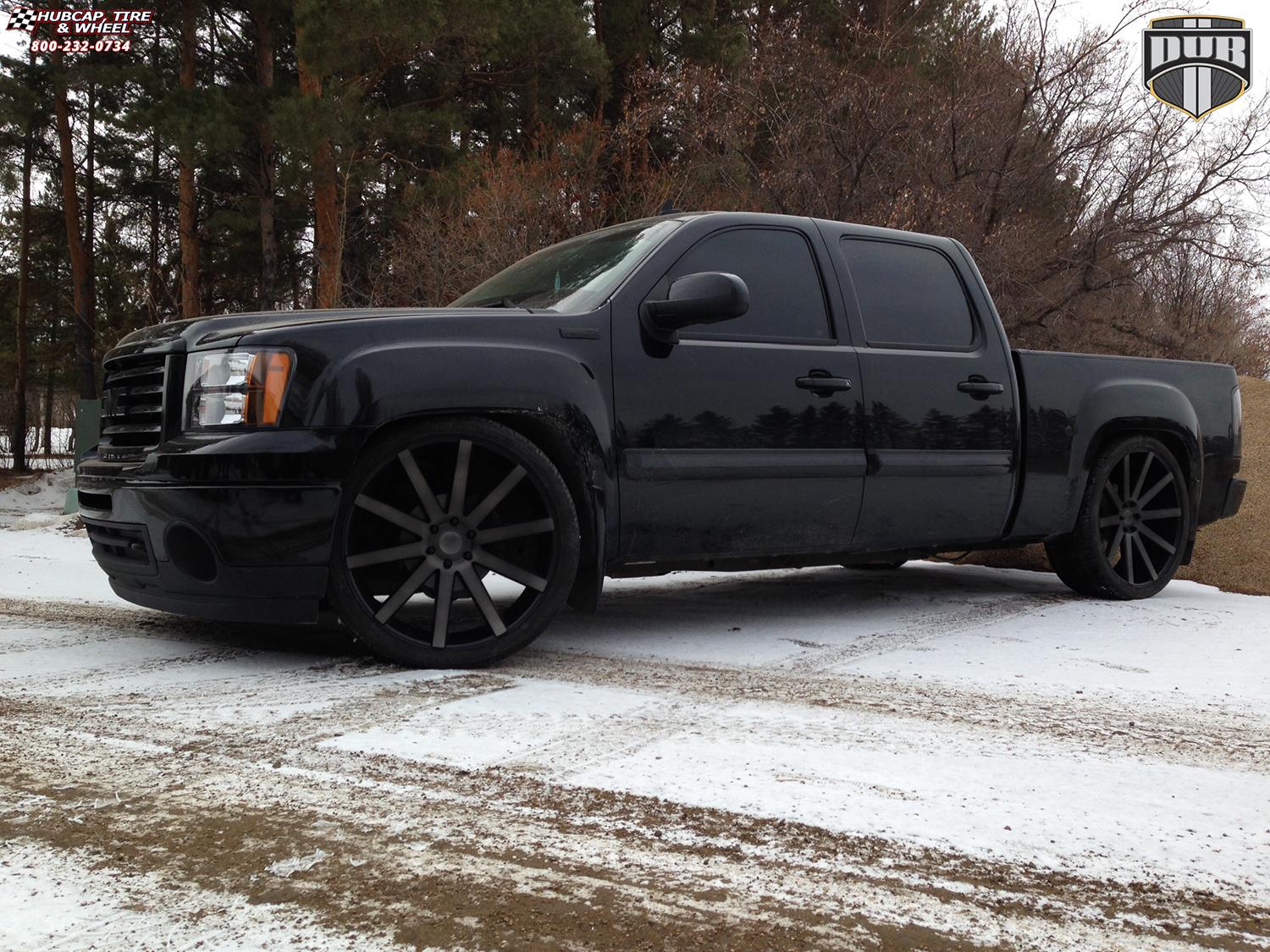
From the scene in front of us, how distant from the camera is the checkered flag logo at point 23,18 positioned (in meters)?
21.3

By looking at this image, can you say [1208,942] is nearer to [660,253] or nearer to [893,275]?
[660,253]

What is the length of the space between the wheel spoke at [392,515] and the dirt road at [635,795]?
1.71ft

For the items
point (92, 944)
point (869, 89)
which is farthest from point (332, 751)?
point (869, 89)

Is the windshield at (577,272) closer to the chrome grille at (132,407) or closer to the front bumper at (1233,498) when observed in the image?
the chrome grille at (132,407)

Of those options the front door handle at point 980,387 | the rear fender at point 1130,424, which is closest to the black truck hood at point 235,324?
the front door handle at point 980,387

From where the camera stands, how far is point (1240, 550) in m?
7.57

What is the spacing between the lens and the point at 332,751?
10.2 ft

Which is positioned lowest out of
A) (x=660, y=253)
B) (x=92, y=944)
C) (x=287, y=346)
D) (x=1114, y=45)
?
(x=92, y=944)

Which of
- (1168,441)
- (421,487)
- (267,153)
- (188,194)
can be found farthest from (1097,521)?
(188,194)

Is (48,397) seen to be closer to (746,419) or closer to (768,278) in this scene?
(768,278)

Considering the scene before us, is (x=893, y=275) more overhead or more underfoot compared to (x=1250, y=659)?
more overhead

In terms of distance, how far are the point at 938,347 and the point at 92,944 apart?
182 inches

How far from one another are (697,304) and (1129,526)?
3327mm

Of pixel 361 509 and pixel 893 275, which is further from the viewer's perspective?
pixel 893 275
